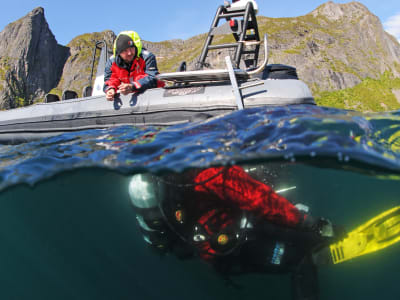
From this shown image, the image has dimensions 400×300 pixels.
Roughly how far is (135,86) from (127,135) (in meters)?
1.26

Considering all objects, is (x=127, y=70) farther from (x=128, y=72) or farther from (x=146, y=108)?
(x=146, y=108)

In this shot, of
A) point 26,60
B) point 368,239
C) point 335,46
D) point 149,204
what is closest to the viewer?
point 149,204

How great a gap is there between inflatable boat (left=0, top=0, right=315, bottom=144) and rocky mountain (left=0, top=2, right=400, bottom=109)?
34.8m

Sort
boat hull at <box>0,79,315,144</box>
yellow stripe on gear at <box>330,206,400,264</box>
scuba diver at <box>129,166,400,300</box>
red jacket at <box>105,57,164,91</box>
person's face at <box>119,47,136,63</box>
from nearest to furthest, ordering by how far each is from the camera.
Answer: scuba diver at <box>129,166,400,300</box> < yellow stripe on gear at <box>330,206,400,264</box> < boat hull at <box>0,79,315,144</box> < person's face at <box>119,47,136,63</box> < red jacket at <box>105,57,164,91</box>

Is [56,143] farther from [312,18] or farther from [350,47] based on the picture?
[312,18]

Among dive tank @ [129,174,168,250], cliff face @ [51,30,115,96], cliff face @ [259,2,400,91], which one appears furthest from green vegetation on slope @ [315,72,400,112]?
cliff face @ [51,30,115,96]

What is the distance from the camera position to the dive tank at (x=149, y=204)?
10.2ft

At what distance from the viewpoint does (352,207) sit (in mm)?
5355

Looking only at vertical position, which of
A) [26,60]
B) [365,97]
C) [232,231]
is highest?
[26,60]

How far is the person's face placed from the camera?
5.00 metres

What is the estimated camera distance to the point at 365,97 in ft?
131

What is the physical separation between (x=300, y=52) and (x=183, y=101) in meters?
46.9

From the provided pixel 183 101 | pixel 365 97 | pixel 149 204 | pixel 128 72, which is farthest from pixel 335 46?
pixel 149 204

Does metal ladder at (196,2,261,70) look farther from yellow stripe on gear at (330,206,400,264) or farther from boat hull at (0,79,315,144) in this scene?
yellow stripe on gear at (330,206,400,264)
